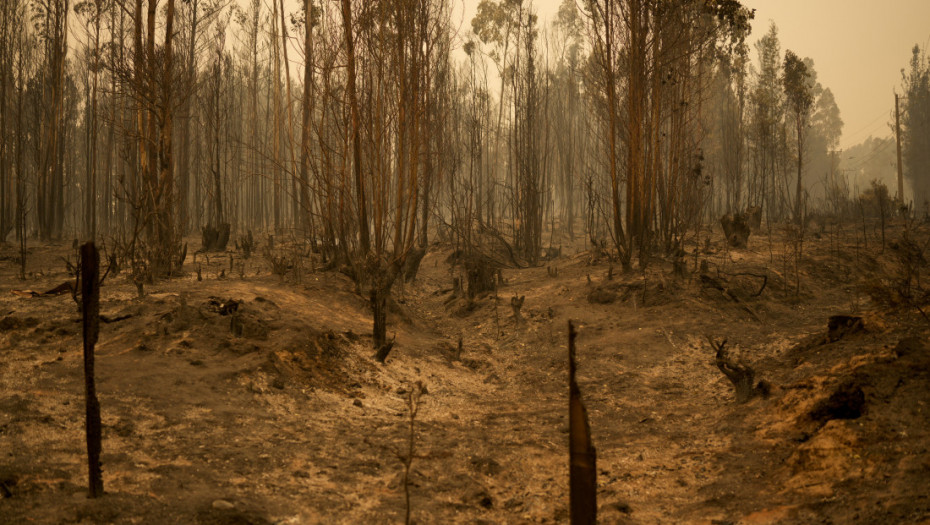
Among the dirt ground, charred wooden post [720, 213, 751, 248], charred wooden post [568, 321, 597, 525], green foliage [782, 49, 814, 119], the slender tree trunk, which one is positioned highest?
green foliage [782, 49, 814, 119]

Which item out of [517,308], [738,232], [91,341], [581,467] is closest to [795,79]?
[738,232]

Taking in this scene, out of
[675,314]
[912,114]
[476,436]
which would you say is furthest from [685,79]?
[912,114]

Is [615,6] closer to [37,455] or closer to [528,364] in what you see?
[528,364]

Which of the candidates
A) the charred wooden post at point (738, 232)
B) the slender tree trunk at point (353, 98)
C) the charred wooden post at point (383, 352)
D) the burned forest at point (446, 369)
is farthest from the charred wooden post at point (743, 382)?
the charred wooden post at point (738, 232)

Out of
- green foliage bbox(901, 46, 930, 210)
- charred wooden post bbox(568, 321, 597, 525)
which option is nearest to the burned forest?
charred wooden post bbox(568, 321, 597, 525)

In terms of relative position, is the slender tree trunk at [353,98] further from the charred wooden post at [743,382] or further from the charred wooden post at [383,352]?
the charred wooden post at [743,382]

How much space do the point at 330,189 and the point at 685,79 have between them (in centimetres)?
693

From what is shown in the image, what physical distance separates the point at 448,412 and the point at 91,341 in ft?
11.1

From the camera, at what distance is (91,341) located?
291 centimetres

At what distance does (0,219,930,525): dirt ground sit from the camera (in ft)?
11.0

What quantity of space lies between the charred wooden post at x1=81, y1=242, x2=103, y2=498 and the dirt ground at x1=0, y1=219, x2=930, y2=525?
0.54 feet

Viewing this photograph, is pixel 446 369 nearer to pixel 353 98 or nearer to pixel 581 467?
pixel 353 98

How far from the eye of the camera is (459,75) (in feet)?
104

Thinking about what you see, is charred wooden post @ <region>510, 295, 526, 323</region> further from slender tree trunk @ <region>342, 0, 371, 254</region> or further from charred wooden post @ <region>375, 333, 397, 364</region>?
charred wooden post @ <region>375, 333, 397, 364</region>
